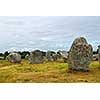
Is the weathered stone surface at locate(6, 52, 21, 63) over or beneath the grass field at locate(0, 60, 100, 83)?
over

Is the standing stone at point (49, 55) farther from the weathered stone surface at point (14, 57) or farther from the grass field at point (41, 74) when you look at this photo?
the weathered stone surface at point (14, 57)

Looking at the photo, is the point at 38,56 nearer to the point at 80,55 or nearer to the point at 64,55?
the point at 64,55

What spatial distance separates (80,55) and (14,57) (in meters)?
0.93

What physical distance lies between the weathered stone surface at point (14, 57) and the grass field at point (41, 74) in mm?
52

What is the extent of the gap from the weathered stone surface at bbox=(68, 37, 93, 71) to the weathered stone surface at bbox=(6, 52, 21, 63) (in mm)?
715

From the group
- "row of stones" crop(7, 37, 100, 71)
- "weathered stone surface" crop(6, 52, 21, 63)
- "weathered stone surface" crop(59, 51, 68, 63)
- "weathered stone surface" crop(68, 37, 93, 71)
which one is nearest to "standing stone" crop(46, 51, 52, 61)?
"row of stones" crop(7, 37, 100, 71)

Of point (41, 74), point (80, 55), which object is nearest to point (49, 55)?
point (41, 74)

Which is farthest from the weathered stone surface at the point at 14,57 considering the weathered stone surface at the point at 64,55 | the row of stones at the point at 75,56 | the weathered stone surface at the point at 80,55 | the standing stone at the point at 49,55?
the weathered stone surface at the point at 80,55

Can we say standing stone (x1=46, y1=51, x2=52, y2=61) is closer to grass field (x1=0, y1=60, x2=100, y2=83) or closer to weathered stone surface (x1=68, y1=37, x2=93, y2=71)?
grass field (x1=0, y1=60, x2=100, y2=83)

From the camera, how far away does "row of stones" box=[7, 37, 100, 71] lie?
Result: 37.2ft

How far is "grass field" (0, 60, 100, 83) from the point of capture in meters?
11.3

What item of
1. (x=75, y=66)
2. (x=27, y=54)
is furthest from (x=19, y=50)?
(x=75, y=66)

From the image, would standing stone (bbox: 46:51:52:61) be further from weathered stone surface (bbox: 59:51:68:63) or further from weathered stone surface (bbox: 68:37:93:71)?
weathered stone surface (bbox: 68:37:93:71)
